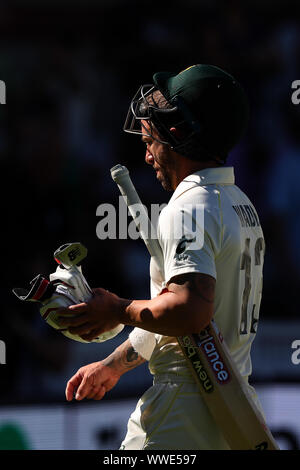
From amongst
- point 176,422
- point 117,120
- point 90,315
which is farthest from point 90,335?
point 117,120

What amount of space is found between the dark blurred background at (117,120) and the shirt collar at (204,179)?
3.16 meters

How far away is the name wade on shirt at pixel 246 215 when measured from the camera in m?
2.43

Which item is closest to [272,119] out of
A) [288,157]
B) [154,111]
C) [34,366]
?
[288,157]

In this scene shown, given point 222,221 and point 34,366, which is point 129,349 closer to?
point 222,221

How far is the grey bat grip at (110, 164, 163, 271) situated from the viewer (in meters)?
2.43

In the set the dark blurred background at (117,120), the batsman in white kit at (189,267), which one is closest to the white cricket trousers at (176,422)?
the batsman in white kit at (189,267)

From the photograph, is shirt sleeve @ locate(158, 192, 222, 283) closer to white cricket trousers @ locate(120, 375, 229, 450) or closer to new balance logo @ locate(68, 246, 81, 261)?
new balance logo @ locate(68, 246, 81, 261)

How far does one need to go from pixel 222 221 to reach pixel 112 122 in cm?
449

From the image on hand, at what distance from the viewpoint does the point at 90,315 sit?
2.32 m

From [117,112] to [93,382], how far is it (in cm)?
426

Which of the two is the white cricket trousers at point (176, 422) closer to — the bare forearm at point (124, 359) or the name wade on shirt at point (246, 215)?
the bare forearm at point (124, 359)

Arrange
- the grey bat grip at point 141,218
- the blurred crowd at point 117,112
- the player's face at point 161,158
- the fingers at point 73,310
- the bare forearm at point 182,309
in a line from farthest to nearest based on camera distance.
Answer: the blurred crowd at point 117,112 → the player's face at point 161,158 → the grey bat grip at point 141,218 → the fingers at point 73,310 → the bare forearm at point 182,309

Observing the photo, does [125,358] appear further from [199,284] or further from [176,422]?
[199,284]

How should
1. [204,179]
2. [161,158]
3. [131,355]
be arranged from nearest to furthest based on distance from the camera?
[204,179] → [161,158] → [131,355]
